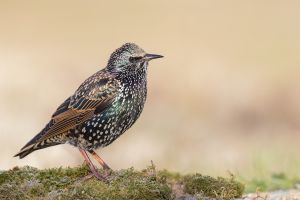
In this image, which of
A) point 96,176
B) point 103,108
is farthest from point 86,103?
point 96,176

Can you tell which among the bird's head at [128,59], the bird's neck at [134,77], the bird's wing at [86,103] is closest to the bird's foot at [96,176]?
the bird's wing at [86,103]

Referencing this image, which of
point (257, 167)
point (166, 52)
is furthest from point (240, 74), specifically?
point (257, 167)

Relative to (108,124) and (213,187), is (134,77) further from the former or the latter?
(213,187)

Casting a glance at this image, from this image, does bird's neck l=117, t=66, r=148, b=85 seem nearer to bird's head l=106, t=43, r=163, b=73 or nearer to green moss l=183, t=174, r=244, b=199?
bird's head l=106, t=43, r=163, b=73

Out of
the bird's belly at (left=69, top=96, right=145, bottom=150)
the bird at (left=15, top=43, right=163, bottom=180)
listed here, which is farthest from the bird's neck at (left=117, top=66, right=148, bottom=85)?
the bird's belly at (left=69, top=96, right=145, bottom=150)

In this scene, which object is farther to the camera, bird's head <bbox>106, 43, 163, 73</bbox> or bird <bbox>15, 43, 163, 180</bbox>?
bird's head <bbox>106, 43, 163, 73</bbox>

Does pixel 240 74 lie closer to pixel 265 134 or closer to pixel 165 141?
pixel 265 134
